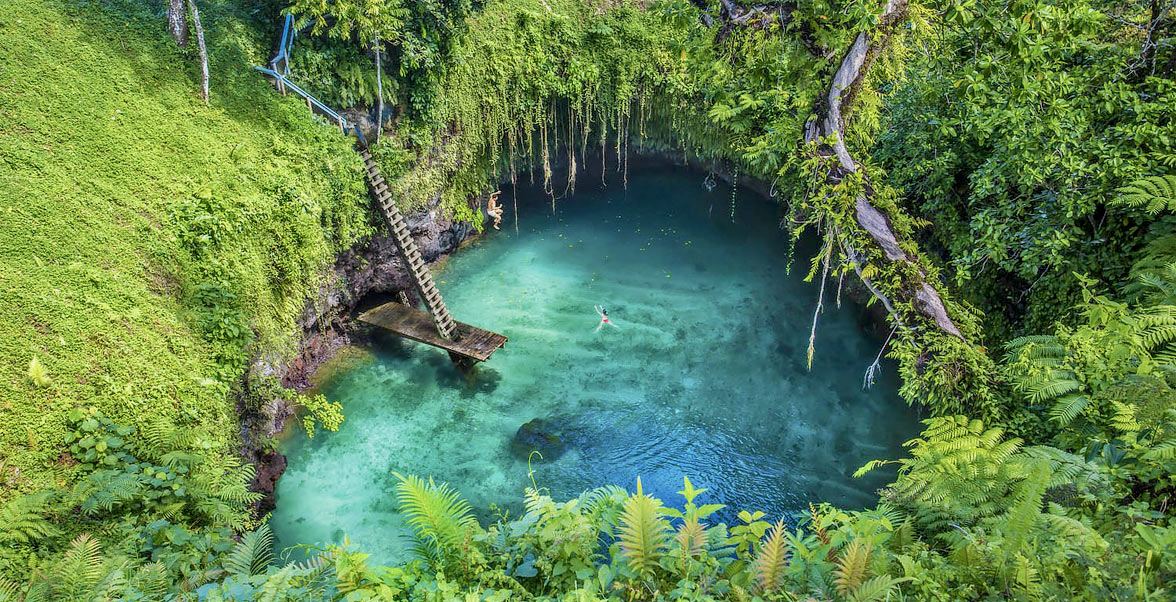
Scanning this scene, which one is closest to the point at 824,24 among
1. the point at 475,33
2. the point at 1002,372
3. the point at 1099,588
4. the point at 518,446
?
the point at 1002,372

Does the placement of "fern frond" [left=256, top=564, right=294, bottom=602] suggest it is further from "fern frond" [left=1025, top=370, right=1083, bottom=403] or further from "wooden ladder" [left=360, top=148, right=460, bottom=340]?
"wooden ladder" [left=360, top=148, right=460, bottom=340]

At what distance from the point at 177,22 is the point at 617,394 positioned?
8.39 metres

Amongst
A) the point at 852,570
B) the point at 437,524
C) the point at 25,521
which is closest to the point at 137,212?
the point at 25,521

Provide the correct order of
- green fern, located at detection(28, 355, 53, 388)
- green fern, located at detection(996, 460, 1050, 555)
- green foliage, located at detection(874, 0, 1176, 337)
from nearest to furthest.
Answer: green fern, located at detection(996, 460, 1050, 555) < green fern, located at detection(28, 355, 53, 388) < green foliage, located at detection(874, 0, 1176, 337)

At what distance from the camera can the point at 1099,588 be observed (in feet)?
9.07

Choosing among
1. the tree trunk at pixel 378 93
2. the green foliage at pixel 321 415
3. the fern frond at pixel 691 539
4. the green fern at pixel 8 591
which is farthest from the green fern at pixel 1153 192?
the tree trunk at pixel 378 93

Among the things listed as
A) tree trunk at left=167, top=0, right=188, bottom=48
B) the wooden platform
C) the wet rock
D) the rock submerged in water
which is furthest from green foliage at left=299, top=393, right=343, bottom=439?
tree trunk at left=167, top=0, right=188, bottom=48

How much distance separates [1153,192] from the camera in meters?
5.62

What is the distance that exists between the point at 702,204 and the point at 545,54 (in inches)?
205

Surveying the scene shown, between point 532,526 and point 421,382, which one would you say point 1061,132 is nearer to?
point 532,526

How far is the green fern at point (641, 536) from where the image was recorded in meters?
3.28

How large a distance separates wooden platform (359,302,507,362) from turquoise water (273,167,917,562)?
54 cm

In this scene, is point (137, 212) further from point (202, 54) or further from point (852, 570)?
point (852, 570)

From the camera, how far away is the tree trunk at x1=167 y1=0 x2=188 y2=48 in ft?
28.3
